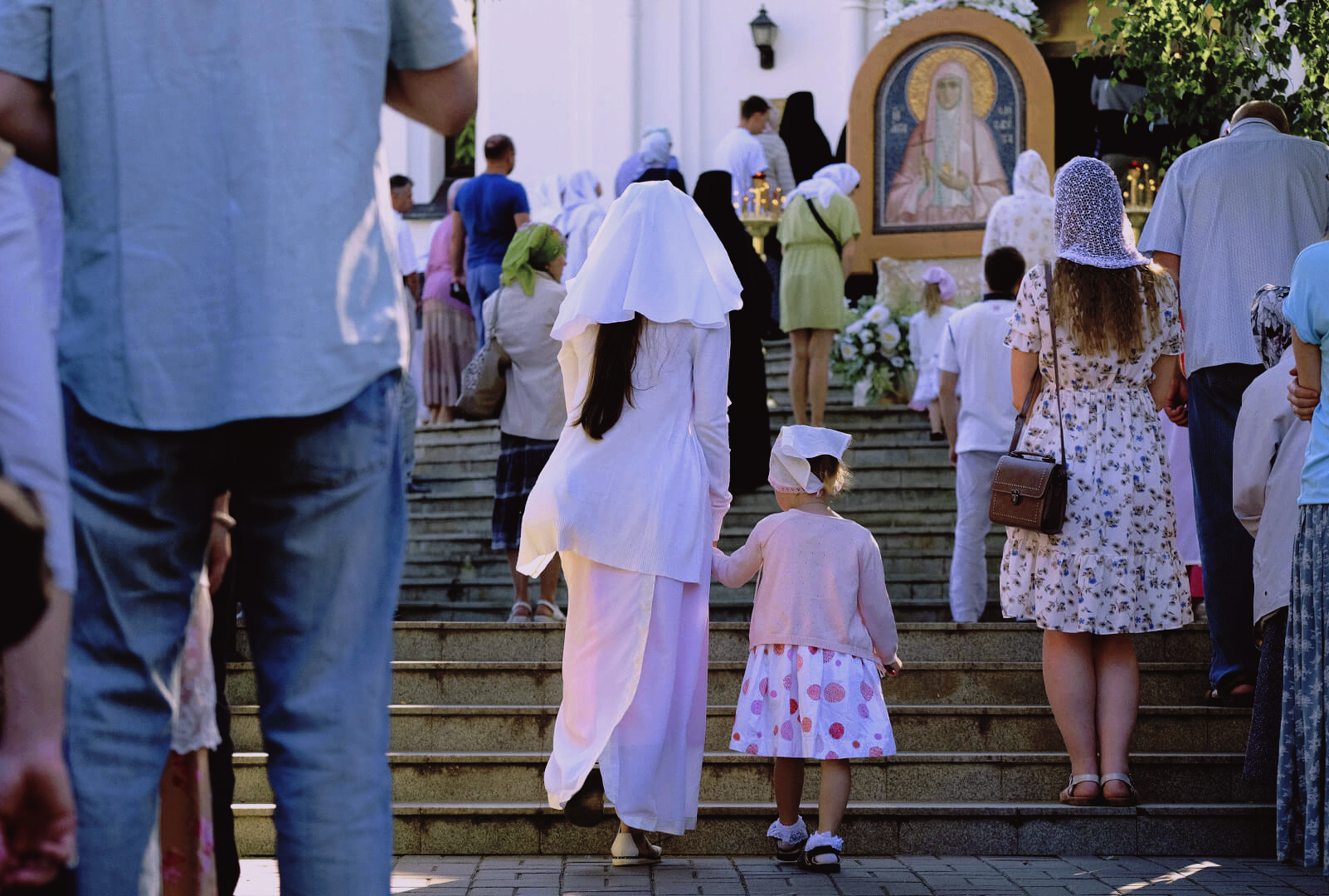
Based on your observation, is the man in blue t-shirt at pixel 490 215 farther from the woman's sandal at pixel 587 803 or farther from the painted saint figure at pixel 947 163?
the woman's sandal at pixel 587 803

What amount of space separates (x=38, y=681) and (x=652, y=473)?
351 centimetres

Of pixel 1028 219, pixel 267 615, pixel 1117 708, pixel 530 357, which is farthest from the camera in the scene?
pixel 1028 219

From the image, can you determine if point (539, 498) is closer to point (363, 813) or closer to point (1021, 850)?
point (1021, 850)

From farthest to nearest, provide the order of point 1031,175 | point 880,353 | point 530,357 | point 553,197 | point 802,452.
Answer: point 553,197 < point 880,353 < point 1031,175 < point 530,357 < point 802,452

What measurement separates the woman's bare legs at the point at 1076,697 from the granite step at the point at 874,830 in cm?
19

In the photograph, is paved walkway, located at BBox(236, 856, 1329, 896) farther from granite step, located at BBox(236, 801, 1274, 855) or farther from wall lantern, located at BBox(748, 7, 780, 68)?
wall lantern, located at BBox(748, 7, 780, 68)

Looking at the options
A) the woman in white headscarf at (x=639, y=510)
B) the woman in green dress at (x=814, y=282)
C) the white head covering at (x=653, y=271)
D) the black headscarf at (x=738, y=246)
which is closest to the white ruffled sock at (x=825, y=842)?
the woman in white headscarf at (x=639, y=510)

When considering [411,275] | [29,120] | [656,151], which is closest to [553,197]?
[411,275]

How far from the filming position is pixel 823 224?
11.8 metres

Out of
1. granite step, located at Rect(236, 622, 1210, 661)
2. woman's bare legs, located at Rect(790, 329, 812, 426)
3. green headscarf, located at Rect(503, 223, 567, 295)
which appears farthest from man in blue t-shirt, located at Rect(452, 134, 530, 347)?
granite step, located at Rect(236, 622, 1210, 661)

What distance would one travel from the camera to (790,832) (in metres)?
5.62

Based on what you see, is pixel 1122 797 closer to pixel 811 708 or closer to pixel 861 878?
pixel 861 878

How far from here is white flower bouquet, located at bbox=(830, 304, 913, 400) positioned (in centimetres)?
1299

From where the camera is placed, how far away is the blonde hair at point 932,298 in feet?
41.9
